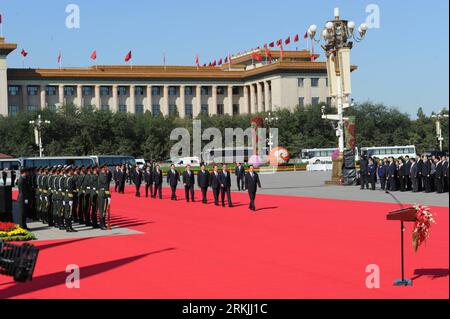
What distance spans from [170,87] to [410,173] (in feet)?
246

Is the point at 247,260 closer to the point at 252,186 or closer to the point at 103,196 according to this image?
the point at 103,196

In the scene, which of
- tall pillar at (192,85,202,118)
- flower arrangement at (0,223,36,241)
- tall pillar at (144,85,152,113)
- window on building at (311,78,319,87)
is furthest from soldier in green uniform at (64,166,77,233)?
tall pillar at (192,85,202,118)

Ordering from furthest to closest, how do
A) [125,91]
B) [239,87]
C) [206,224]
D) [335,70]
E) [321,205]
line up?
1. [239,87]
2. [125,91]
3. [335,70]
4. [321,205]
5. [206,224]

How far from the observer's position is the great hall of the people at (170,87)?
303ft

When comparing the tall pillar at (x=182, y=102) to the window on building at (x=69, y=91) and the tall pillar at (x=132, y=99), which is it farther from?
the window on building at (x=69, y=91)

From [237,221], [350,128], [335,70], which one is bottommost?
[237,221]

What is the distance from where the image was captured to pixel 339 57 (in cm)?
3500

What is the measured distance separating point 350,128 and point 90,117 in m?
40.8

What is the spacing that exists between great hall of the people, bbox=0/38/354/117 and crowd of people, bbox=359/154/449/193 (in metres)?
59.3

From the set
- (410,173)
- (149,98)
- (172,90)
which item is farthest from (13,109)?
(410,173)

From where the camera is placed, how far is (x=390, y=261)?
38.0 ft

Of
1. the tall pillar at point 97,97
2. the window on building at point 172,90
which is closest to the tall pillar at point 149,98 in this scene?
the window on building at point 172,90
